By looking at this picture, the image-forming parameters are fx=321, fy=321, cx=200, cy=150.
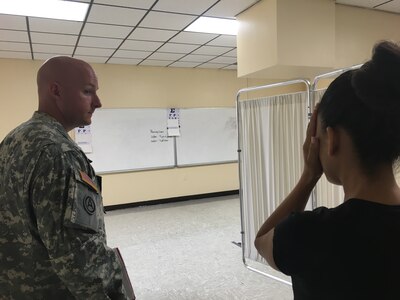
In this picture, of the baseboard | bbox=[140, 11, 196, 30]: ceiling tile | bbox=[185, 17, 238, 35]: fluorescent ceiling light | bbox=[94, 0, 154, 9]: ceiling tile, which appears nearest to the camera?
bbox=[94, 0, 154, 9]: ceiling tile

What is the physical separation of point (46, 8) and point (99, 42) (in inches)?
44.6

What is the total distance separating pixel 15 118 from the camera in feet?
16.3

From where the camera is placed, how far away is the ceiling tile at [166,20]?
10.8ft

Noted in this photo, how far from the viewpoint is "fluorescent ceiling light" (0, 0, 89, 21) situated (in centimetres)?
293

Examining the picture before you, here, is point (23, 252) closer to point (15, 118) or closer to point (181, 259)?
point (181, 259)

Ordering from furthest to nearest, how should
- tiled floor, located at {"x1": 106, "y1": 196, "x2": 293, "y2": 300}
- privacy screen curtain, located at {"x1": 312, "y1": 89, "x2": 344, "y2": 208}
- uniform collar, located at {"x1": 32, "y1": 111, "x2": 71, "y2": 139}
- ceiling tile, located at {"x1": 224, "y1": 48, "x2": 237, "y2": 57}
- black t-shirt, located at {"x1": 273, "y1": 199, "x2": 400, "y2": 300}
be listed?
ceiling tile, located at {"x1": 224, "y1": 48, "x2": 237, "y2": 57} < tiled floor, located at {"x1": 106, "y1": 196, "x2": 293, "y2": 300} < privacy screen curtain, located at {"x1": 312, "y1": 89, "x2": 344, "y2": 208} < uniform collar, located at {"x1": 32, "y1": 111, "x2": 71, "y2": 139} < black t-shirt, located at {"x1": 273, "y1": 199, "x2": 400, "y2": 300}

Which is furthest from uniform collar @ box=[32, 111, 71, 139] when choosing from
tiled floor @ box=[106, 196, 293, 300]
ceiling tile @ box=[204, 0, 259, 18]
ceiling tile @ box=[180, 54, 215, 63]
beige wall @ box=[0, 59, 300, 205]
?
beige wall @ box=[0, 59, 300, 205]

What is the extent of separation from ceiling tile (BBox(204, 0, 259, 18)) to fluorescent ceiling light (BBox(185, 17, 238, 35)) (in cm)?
15

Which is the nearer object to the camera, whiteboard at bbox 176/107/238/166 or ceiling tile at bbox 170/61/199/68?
ceiling tile at bbox 170/61/199/68

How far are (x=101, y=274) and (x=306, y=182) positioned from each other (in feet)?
2.20

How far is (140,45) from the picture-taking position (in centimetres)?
437

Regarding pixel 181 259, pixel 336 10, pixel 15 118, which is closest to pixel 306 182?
pixel 181 259

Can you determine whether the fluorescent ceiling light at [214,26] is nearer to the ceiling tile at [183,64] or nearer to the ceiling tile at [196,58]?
the ceiling tile at [196,58]

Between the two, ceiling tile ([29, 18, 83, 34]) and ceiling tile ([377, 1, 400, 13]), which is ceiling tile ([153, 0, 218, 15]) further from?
ceiling tile ([377, 1, 400, 13])
